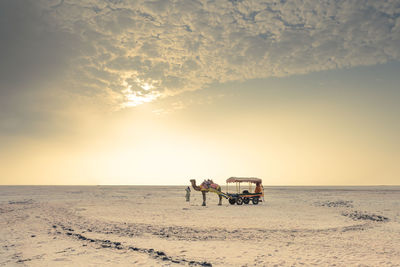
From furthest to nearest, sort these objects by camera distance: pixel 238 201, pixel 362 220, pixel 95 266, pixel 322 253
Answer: pixel 238 201
pixel 362 220
pixel 322 253
pixel 95 266

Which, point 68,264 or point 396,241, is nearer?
point 68,264

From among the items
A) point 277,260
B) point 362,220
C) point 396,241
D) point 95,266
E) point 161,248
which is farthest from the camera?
point 362,220

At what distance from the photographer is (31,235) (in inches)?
559

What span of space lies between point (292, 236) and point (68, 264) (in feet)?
32.0

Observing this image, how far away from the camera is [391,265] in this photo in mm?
9078

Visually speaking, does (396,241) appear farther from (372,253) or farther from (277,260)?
(277,260)

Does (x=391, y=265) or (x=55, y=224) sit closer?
(x=391, y=265)

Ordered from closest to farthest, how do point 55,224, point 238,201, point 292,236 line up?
point 292,236 < point 55,224 < point 238,201

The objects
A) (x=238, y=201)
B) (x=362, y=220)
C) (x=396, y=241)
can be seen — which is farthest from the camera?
(x=238, y=201)

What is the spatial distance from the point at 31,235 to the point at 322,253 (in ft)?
44.1

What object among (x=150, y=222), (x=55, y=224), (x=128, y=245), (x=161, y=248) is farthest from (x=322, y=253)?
(x=55, y=224)

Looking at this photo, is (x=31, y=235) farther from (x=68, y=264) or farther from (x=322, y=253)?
(x=322, y=253)

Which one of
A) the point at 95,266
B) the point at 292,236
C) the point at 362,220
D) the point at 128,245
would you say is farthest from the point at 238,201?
the point at 95,266

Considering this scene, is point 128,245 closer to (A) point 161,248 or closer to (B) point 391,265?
(A) point 161,248
